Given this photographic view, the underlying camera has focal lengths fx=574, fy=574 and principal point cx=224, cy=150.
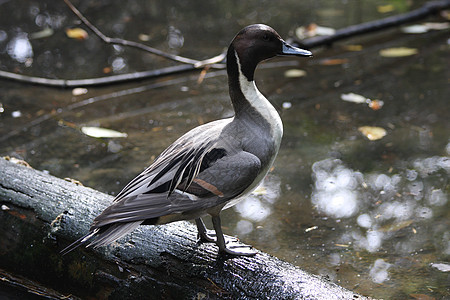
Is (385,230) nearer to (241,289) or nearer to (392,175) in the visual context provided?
(392,175)

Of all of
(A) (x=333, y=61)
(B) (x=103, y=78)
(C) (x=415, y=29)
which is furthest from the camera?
(C) (x=415, y=29)

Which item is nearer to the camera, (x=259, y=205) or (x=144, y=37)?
(x=259, y=205)

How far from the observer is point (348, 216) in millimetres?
3578

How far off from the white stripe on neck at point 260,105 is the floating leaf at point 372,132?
1897mm

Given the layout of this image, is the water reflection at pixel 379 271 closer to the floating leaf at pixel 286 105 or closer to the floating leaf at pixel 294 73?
the floating leaf at pixel 286 105

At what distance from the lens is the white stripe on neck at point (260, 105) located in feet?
8.80

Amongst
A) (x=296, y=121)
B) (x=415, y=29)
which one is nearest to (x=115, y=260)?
(x=296, y=121)

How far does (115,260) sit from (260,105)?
99 cm

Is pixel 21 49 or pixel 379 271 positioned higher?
pixel 379 271

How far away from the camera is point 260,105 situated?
2.72m

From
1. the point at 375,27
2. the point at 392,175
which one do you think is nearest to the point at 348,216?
the point at 392,175

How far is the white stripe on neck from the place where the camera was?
268 cm

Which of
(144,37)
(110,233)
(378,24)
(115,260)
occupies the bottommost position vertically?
(144,37)

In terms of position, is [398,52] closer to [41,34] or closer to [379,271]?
[379,271]
